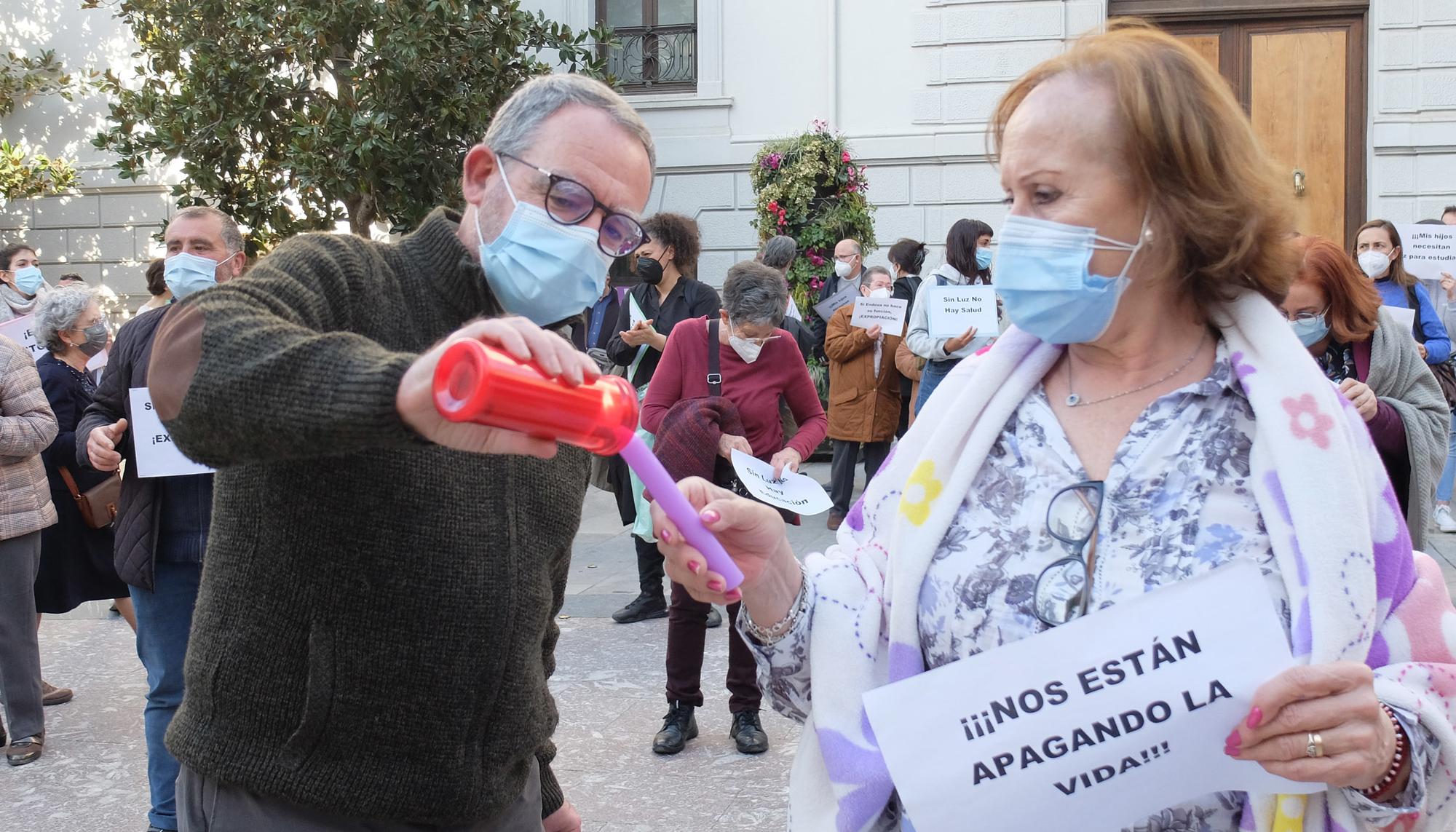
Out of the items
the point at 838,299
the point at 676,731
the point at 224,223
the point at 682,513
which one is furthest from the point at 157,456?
the point at 838,299

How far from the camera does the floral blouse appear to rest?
1.80m

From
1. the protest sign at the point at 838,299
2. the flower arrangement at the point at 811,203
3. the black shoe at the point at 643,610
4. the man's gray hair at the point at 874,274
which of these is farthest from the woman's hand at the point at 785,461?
the flower arrangement at the point at 811,203

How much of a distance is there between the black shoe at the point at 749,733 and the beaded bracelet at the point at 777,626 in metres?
3.33

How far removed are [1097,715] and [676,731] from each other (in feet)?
12.1

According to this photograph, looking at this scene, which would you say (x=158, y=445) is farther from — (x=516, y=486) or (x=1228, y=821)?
(x=1228, y=821)

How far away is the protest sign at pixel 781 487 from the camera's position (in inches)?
191

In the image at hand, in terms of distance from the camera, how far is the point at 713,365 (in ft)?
19.3

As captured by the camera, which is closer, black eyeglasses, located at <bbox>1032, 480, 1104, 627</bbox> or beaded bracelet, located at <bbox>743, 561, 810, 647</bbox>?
black eyeglasses, located at <bbox>1032, 480, 1104, 627</bbox>

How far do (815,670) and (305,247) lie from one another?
98 cm

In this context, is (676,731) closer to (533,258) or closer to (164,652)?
(164,652)

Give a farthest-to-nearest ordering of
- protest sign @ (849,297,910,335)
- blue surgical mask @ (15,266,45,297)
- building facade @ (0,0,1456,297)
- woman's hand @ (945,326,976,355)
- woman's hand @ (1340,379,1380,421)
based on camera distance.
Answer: building facade @ (0,0,1456,297)
blue surgical mask @ (15,266,45,297)
protest sign @ (849,297,910,335)
woman's hand @ (945,326,976,355)
woman's hand @ (1340,379,1380,421)

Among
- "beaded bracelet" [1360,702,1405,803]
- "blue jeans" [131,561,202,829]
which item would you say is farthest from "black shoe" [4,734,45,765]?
"beaded bracelet" [1360,702,1405,803]

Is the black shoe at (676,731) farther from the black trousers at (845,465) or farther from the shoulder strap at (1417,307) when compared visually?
the shoulder strap at (1417,307)

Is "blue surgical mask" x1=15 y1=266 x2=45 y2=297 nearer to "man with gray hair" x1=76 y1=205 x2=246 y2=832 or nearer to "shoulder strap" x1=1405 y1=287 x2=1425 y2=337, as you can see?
"man with gray hair" x1=76 y1=205 x2=246 y2=832
